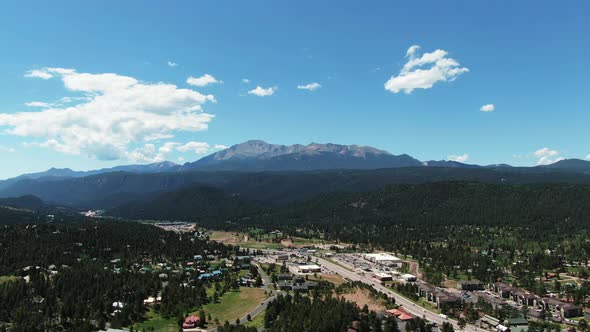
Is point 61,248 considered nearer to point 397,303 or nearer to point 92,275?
point 92,275

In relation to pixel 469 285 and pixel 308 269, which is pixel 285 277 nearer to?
pixel 308 269

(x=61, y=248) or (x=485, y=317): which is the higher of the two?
(x=61, y=248)

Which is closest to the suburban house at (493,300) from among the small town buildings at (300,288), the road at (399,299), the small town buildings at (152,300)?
Result: the road at (399,299)

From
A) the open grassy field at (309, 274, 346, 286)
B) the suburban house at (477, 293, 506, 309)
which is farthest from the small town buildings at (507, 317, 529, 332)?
the open grassy field at (309, 274, 346, 286)

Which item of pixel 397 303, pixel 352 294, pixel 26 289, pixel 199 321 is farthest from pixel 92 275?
pixel 397 303

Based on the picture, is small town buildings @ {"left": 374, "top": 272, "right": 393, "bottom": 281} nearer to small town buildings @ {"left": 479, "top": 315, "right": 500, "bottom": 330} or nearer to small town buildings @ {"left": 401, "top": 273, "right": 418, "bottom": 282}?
small town buildings @ {"left": 401, "top": 273, "right": 418, "bottom": 282}

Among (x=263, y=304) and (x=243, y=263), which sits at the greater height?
(x=243, y=263)

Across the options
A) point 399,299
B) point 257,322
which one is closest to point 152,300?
point 257,322
